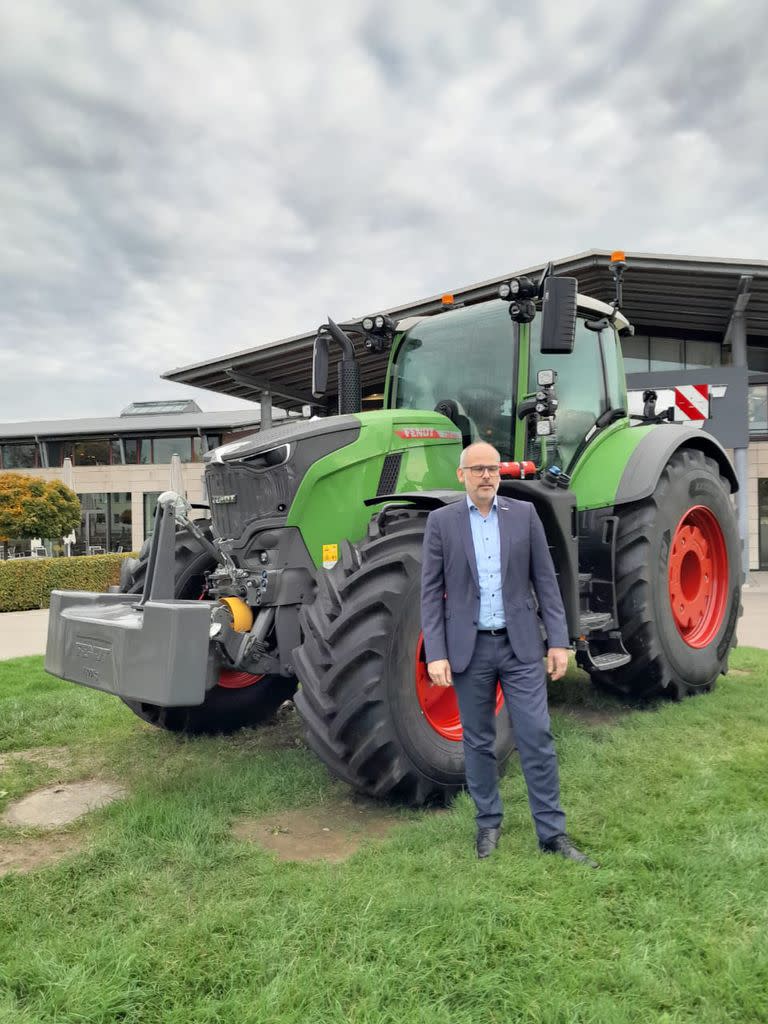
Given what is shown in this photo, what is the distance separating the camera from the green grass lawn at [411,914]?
2.34 meters

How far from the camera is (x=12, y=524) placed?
20625 millimetres

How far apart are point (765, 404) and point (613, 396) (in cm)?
1343

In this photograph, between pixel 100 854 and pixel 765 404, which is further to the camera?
pixel 765 404

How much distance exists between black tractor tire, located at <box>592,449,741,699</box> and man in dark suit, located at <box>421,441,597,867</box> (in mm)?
1866

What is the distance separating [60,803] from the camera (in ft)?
13.9

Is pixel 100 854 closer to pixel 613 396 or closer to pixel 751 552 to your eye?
pixel 613 396

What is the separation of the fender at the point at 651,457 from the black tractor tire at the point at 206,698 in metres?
2.36

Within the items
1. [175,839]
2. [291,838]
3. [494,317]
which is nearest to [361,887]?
[291,838]

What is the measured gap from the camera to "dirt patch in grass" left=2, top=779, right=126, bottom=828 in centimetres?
400

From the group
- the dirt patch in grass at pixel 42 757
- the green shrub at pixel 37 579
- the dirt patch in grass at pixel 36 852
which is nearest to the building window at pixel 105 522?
the green shrub at pixel 37 579

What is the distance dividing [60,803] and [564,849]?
2545 mm

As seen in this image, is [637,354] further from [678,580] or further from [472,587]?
[472,587]

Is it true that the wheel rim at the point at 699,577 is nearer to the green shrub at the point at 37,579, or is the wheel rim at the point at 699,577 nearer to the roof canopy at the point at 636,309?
the roof canopy at the point at 636,309

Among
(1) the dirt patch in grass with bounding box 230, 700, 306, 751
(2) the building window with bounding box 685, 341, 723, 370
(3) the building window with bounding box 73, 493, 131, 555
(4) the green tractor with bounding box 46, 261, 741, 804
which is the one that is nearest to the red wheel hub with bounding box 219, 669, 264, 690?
(4) the green tractor with bounding box 46, 261, 741, 804
